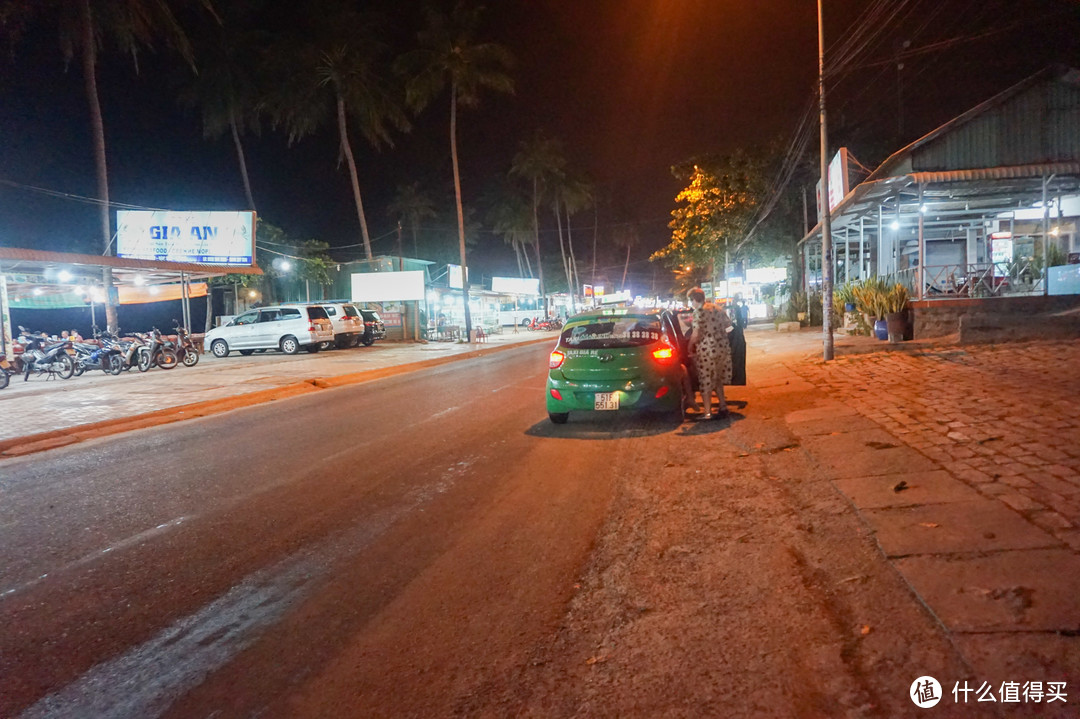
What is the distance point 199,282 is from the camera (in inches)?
1277

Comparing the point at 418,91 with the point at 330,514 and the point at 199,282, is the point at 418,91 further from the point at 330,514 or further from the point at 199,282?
the point at 330,514

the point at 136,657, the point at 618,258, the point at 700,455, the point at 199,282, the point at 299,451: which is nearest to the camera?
the point at 136,657

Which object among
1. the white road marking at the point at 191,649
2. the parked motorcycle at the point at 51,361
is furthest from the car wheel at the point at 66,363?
the white road marking at the point at 191,649

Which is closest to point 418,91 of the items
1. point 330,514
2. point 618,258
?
point 330,514

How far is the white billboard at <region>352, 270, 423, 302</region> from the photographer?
35219 mm

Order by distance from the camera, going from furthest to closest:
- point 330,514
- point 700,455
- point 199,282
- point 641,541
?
point 199,282 < point 700,455 < point 330,514 < point 641,541

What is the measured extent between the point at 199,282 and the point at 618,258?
76185 millimetres

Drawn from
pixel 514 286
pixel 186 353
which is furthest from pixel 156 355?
pixel 514 286

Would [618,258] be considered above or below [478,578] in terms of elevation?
above

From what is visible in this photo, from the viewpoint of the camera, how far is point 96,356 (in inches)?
789

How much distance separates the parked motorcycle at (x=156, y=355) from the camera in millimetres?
21109

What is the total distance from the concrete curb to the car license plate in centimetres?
735

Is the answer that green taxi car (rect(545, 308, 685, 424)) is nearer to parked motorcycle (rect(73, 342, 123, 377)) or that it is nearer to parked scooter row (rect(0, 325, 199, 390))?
parked scooter row (rect(0, 325, 199, 390))

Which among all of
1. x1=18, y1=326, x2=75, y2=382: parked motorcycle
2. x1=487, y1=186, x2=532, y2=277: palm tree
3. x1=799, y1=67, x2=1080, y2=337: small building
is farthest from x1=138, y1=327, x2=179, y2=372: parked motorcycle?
x1=487, y1=186, x2=532, y2=277: palm tree
